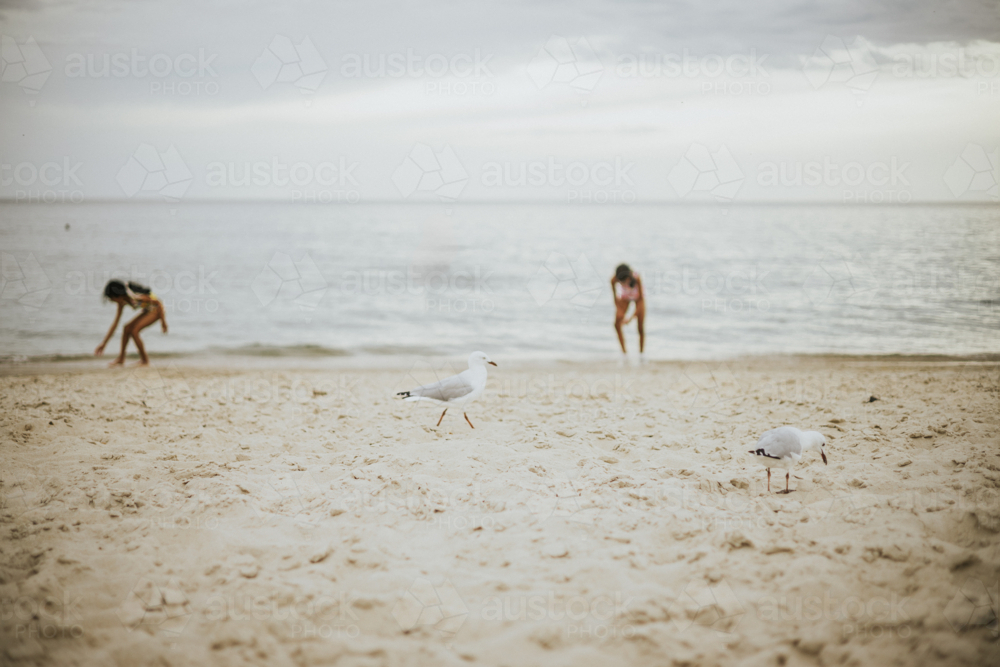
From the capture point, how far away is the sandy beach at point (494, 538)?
117 inches

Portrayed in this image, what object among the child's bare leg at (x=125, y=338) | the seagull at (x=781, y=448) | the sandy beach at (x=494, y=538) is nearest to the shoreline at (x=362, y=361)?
the child's bare leg at (x=125, y=338)

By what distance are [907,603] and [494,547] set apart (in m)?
2.55

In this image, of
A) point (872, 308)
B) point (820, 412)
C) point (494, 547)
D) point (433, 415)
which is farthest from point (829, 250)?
point (494, 547)

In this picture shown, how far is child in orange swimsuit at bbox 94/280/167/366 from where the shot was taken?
33.1ft

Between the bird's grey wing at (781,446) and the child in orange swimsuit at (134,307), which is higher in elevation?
the child in orange swimsuit at (134,307)

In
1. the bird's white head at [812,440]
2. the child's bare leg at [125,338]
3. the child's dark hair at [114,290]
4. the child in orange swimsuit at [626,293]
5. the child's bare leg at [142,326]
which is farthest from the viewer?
the child in orange swimsuit at [626,293]

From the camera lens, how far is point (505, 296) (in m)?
19.6

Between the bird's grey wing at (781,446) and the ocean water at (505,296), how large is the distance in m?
7.12

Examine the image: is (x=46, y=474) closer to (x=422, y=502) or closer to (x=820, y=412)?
(x=422, y=502)

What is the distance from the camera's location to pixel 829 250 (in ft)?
104

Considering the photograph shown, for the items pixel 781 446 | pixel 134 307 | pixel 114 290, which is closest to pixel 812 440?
pixel 781 446

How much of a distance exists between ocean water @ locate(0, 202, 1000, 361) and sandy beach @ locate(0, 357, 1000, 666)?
6.00 metres

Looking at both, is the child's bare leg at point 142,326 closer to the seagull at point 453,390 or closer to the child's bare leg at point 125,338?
the child's bare leg at point 125,338

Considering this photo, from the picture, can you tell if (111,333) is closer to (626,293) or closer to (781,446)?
(626,293)
